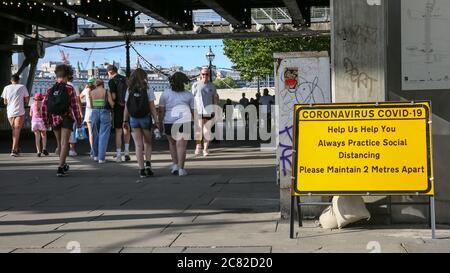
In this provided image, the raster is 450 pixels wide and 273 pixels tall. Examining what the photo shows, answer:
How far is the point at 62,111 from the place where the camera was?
10500 millimetres

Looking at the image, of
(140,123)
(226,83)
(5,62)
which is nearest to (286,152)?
(140,123)

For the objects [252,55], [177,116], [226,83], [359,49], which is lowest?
[177,116]

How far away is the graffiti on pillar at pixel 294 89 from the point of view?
6.56 meters

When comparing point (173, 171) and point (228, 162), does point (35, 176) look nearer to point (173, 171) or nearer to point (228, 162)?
point (173, 171)

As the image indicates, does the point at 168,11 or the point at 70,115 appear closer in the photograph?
the point at 70,115

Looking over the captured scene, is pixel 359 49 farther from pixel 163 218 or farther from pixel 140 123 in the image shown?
pixel 140 123

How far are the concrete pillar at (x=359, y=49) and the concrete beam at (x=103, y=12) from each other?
55.9ft

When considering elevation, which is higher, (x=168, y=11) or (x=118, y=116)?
(x=168, y=11)

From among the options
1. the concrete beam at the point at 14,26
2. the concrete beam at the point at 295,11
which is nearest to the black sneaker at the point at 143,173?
the concrete beam at the point at 295,11

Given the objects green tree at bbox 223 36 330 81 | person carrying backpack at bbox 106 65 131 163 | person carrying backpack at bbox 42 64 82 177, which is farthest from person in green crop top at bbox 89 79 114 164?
green tree at bbox 223 36 330 81

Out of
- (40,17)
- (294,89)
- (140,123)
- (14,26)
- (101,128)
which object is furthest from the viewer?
(14,26)

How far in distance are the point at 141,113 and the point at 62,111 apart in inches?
52.9

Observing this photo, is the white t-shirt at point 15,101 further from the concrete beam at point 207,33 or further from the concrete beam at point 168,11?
the concrete beam at point 207,33
